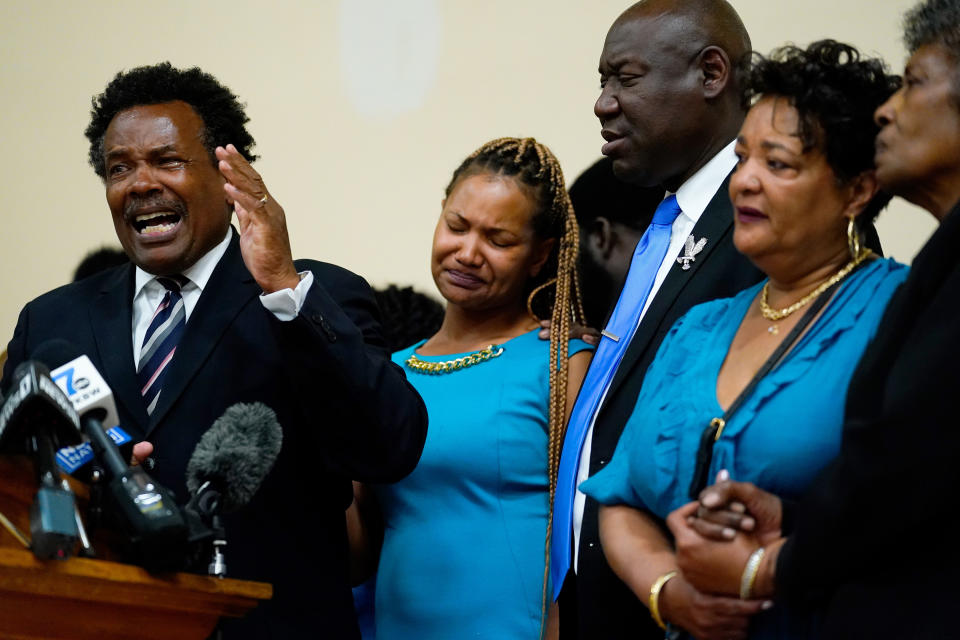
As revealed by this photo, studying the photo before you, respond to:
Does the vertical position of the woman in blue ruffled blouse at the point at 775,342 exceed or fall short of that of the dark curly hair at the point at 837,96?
it falls short

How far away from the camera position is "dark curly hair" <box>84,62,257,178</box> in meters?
3.05

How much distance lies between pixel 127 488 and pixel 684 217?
4.50 feet

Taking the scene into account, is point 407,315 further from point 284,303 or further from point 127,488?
point 127,488

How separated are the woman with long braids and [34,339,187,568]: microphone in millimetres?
986

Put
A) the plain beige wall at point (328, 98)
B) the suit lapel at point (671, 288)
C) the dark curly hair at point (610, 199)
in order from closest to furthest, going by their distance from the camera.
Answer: the suit lapel at point (671, 288) → the dark curly hair at point (610, 199) → the plain beige wall at point (328, 98)

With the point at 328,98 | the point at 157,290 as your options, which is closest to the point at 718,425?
the point at 157,290

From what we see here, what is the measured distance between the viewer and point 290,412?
2.68 metres

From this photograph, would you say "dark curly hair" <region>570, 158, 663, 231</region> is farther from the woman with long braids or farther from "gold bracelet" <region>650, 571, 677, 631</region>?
"gold bracelet" <region>650, 571, 677, 631</region>

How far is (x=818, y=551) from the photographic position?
1.78 meters

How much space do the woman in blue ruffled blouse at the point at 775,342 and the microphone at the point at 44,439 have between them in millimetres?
870

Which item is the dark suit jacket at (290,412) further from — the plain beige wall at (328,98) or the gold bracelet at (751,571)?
the plain beige wall at (328,98)

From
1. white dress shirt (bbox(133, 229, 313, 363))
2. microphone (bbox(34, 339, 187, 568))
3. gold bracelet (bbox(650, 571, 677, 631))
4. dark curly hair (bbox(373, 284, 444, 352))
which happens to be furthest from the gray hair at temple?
dark curly hair (bbox(373, 284, 444, 352))

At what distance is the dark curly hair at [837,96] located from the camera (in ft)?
7.06

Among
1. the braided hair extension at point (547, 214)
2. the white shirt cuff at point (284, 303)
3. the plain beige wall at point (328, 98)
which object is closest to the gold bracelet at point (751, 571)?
the white shirt cuff at point (284, 303)
